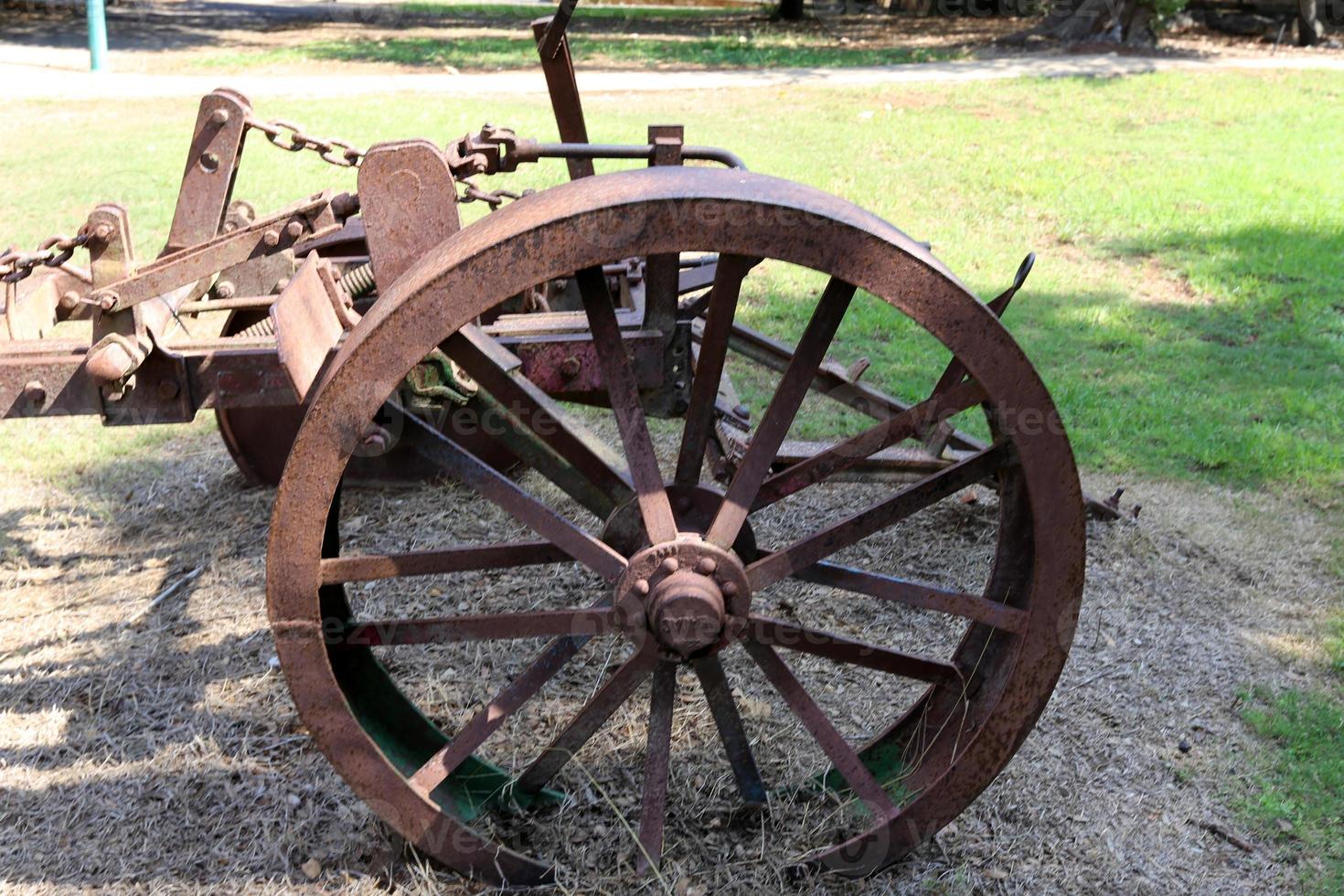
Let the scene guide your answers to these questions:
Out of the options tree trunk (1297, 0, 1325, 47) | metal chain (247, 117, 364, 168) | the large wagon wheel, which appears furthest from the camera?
tree trunk (1297, 0, 1325, 47)

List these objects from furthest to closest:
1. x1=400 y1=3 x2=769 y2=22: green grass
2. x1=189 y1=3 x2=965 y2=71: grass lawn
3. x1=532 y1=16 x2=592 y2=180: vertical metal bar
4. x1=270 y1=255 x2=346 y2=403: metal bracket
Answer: x1=400 y1=3 x2=769 y2=22: green grass, x1=189 y1=3 x2=965 y2=71: grass lawn, x1=532 y1=16 x2=592 y2=180: vertical metal bar, x1=270 y1=255 x2=346 y2=403: metal bracket

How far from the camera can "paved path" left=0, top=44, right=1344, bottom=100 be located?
12570 mm

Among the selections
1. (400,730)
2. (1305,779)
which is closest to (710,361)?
(400,730)

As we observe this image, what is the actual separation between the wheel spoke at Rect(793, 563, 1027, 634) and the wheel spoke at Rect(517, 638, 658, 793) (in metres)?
0.37

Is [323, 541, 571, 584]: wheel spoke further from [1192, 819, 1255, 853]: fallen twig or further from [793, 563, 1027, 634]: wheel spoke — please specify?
[1192, 819, 1255, 853]: fallen twig

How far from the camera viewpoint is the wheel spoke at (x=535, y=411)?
244 cm

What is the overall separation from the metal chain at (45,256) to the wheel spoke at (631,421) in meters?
1.48

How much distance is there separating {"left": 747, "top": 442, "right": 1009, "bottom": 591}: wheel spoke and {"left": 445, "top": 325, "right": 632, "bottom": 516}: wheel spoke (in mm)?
491

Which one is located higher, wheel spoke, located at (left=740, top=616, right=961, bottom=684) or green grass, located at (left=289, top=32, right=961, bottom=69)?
green grass, located at (left=289, top=32, right=961, bottom=69)

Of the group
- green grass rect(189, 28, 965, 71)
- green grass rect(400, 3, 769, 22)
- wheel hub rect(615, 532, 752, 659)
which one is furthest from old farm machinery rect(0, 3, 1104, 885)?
green grass rect(400, 3, 769, 22)

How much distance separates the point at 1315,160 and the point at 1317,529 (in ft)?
20.8

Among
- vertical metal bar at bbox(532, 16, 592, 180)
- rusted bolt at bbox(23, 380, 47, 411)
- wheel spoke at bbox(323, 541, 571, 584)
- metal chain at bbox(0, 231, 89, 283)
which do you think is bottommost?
wheel spoke at bbox(323, 541, 571, 584)

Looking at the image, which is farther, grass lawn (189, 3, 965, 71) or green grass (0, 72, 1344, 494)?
grass lawn (189, 3, 965, 71)

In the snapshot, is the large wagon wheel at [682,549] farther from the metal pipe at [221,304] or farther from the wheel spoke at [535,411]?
the metal pipe at [221,304]
